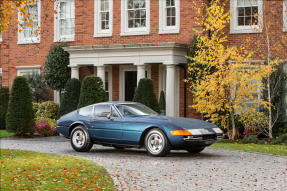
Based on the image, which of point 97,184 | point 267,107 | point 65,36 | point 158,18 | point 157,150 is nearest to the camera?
point 97,184

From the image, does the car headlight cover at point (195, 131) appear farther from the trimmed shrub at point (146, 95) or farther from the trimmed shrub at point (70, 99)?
the trimmed shrub at point (70, 99)

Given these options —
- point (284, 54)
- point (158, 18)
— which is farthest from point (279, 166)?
point (158, 18)

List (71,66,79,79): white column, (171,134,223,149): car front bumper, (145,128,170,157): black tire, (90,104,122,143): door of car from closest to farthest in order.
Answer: (171,134,223,149): car front bumper, (145,128,170,157): black tire, (90,104,122,143): door of car, (71,66,79,79): white column

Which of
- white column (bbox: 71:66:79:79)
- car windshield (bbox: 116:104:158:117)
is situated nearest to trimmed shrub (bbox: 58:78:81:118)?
white column (bbox: 71:66:79:79)

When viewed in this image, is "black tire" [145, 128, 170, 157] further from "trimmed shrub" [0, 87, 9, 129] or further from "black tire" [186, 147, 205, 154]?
"trimmed shrub" [0, 87, 9, 129]

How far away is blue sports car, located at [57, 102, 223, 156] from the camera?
1220 centimetres

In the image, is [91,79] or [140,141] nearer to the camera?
[140,141]

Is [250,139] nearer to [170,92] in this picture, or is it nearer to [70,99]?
[170,92]

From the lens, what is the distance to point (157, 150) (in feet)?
41.1

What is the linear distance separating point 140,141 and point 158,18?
12301 mm

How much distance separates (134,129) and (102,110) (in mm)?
1459

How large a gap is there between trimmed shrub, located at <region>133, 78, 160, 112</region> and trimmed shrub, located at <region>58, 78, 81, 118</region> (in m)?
3.66

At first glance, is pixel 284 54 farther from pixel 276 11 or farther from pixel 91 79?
pixel 91 79

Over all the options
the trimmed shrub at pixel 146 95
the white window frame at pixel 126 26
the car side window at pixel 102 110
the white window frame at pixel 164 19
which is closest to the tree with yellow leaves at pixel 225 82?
the trimmed shrub at pixel 146 95
